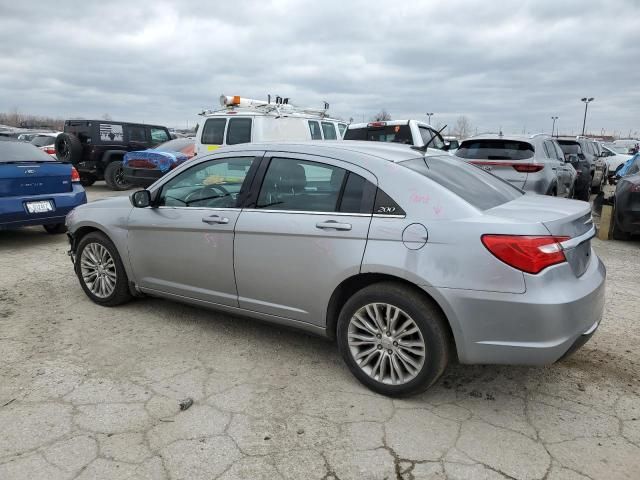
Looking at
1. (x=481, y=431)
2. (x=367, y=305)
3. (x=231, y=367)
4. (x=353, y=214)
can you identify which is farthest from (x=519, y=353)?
(x=231, y=367)

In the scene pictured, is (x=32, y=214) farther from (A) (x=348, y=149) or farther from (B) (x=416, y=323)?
(B) (x=416, y=323)

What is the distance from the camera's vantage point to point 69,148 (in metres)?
13.7

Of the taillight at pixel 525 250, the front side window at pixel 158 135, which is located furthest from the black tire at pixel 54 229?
the front side window at pixel 158 135

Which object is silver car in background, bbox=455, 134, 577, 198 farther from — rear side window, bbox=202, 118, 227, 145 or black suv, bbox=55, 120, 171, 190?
black suv, bbox=55, 120, 171, 190

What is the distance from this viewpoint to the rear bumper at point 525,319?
8.77ft

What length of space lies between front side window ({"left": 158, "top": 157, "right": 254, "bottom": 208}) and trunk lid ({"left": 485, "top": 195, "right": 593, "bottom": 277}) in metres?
1.84

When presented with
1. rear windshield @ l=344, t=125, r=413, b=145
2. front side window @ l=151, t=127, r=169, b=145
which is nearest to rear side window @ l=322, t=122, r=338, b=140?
rear windshield @ l=344, t=125, r=413, b=145

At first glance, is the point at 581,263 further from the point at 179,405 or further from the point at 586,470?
the point at 179,405

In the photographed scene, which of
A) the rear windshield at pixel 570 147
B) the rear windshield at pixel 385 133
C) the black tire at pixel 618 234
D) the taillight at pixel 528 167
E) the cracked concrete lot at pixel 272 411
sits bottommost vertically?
the cracked concrete lot at pixel 272 411

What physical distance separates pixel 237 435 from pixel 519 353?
5.18 ft

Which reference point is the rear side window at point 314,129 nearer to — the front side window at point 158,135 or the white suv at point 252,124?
the white suv at point 252,124

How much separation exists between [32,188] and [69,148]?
24.8ft

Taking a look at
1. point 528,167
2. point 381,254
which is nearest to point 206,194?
point 381,254

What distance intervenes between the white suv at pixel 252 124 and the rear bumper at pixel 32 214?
2.98 metres
